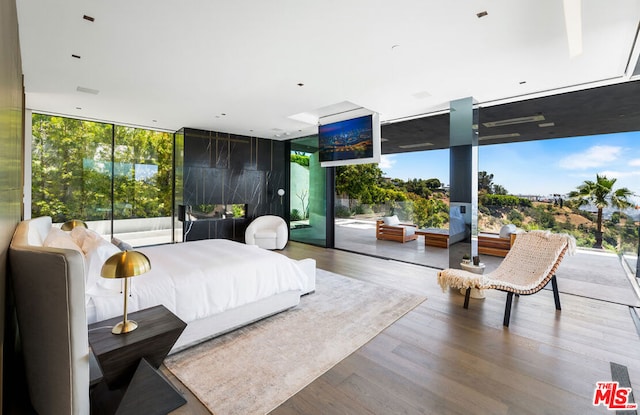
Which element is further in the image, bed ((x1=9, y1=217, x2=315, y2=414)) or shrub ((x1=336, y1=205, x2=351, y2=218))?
shrub ((x1=336, y1=205, x2=351, y2=218))

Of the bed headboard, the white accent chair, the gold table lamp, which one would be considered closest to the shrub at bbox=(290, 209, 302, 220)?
the white accent chair

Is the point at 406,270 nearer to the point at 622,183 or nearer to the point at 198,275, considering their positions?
the point at 622,183

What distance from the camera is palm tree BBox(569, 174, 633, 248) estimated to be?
152 inches

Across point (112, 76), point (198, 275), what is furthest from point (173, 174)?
point (198, 275)

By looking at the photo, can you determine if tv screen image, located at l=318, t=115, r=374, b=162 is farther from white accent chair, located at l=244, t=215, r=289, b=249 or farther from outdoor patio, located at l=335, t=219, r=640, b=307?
white accent chair, located at l=244, t=215, r=289, b=249

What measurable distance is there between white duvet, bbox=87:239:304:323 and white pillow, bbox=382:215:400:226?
12.3ft

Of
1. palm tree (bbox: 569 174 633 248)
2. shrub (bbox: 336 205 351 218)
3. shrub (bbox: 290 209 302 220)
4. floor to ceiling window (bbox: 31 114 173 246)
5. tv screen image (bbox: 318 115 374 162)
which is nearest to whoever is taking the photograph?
palm tree (bbox: 569 174 633 248)

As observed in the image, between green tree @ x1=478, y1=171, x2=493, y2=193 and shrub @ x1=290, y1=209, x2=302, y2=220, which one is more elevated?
green tree @ x1=478, y1=171, x2=493, y2=193

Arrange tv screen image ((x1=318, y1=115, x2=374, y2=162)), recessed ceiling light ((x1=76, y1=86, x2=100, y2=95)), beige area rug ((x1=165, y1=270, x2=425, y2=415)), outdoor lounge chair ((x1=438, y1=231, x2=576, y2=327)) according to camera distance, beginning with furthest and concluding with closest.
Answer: tv screen image ((x1=318, y1=115, x2=374, y2=162))
recessed ceiling light ((x1=76, y1=86, x2=100, y2=95))
outdoor lounge chair ((x1=438, y1=231, x2=576, y2=327))
beige area rug ((x1=165, y1=270, x2=425, y2=415))

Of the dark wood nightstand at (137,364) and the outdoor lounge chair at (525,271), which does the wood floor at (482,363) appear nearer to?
the dark wood nightstand at (137,364)

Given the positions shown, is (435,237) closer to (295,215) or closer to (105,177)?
(295,215)

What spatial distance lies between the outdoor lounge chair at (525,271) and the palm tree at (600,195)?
1.31 meters

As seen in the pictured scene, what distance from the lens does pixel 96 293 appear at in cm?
213

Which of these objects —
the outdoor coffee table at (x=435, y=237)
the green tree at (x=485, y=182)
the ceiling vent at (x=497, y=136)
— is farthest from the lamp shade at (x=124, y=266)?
the outdoor coffee table at (x=435, y=237)
